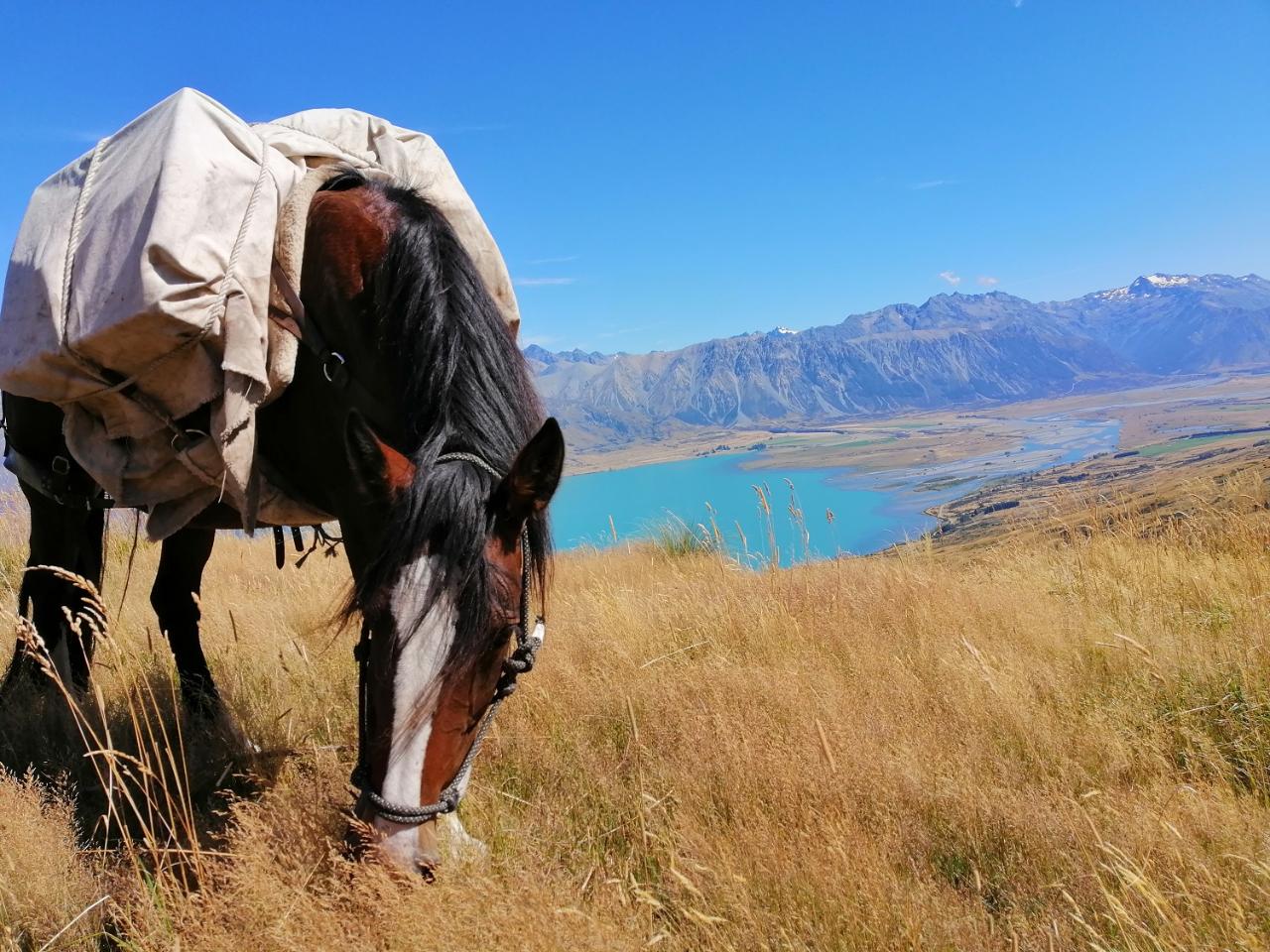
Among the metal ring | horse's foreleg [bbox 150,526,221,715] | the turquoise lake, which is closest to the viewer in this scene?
the metal ring

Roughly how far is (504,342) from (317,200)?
1.21m

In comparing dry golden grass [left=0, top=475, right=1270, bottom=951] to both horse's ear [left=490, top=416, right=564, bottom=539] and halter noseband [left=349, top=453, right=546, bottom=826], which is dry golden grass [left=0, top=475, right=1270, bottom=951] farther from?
horse's ear [left=490, top=416, right=564, bottom=539]

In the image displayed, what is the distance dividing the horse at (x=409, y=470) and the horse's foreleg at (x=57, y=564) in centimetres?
25

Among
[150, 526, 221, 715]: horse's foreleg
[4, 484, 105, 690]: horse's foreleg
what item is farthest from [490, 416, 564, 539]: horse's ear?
[4, 484, 105, 690]: horse's foreleg

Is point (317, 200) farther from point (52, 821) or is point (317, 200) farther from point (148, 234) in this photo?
point (52, 821)

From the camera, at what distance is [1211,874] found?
1.73 metres

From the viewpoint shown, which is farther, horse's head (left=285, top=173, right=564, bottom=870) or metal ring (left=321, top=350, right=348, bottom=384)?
metal ring (left=321, top=350, right=348, bottom=384)

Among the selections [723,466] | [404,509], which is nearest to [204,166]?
[404,509]

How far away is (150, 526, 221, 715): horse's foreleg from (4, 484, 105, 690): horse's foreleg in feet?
1.01

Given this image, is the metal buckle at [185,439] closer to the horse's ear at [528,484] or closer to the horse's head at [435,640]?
the horse's head at [435,640]

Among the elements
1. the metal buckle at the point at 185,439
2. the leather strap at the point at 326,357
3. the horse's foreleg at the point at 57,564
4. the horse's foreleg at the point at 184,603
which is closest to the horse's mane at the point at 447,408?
the leather strap at the point at 326,357

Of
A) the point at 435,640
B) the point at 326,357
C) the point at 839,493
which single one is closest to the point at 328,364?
the point at 326,357

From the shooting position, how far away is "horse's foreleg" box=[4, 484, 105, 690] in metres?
3.70

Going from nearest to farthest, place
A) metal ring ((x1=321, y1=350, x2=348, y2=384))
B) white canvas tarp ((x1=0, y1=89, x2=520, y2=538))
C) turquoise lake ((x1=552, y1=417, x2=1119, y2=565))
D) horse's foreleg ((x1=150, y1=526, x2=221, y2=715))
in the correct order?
white canvas tarp ((x1=0, y1=89, x2=520, y2=538))
metal ring ((x1=321, y1=350, x2=348, y2=384))
horse's foreleg ((x1=150, y1=526, x2=221, y2=715))
turquoise lake ((x1=552, y1=417, x2=1119, y2=565))
